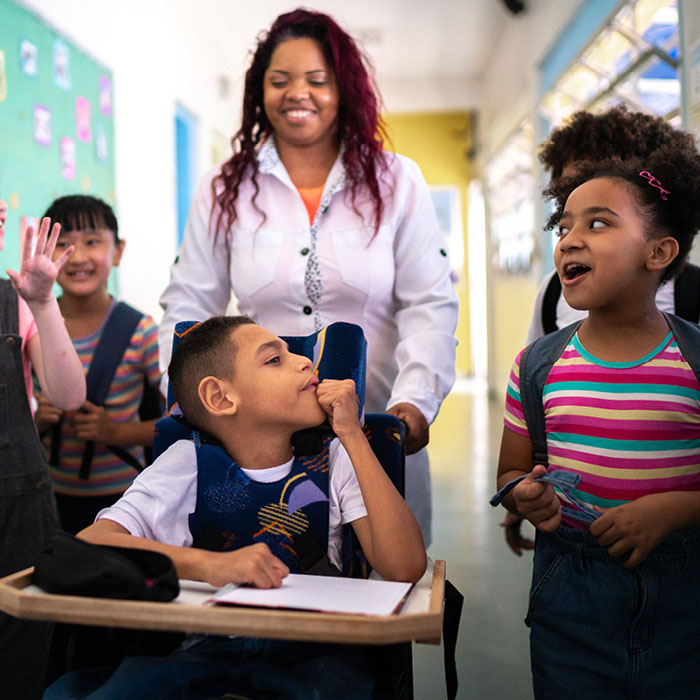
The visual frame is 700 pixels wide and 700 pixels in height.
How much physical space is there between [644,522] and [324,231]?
3.24 ft

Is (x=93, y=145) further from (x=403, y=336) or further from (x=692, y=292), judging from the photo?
(x=692, y=292)

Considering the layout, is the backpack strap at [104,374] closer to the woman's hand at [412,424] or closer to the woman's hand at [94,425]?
the woman's hand at [94,425]

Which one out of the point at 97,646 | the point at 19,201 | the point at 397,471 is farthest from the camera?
the point at 19,201

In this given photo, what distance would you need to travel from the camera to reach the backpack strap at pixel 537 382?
4.43ft

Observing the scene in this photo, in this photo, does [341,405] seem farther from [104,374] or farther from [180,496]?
[104,374]

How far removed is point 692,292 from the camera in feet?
5.41

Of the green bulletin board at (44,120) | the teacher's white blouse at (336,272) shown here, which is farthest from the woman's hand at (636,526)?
the green bulletin board at (44,120)

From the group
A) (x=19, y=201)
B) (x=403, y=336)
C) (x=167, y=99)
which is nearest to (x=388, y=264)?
(x=403, y=336)

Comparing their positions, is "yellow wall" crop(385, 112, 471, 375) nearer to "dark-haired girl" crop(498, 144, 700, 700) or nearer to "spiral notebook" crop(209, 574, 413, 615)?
"dark-haired girl" crop(498, 144, 700, 700)

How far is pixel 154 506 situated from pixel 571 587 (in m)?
0.71

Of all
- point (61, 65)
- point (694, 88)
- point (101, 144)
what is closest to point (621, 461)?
point (694, 88)

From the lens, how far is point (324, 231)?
71.5 inches

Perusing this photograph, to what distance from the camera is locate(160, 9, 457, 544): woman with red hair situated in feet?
5.86

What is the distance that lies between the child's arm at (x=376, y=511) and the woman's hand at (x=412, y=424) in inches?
12.0
